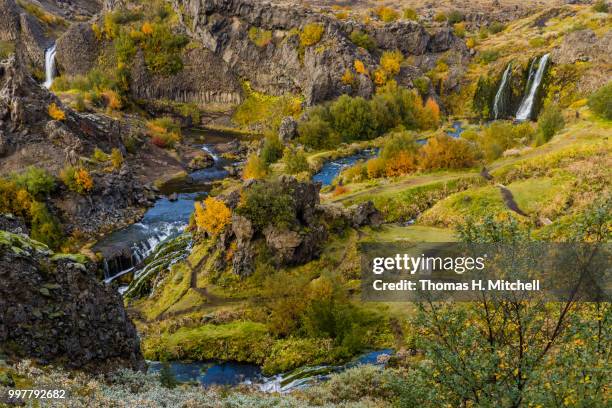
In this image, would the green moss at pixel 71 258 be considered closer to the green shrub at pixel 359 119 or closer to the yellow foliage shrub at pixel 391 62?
the green shrub at pixel 359 119

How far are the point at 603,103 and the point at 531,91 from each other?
4530 cm

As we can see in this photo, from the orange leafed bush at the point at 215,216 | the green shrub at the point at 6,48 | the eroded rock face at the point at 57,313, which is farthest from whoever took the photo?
the green shrub at the point at 6,48

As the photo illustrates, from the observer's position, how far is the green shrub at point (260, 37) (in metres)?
121

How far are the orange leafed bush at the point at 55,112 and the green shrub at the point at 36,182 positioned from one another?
48.3 ft

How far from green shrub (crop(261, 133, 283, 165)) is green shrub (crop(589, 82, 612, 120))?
4567 cm

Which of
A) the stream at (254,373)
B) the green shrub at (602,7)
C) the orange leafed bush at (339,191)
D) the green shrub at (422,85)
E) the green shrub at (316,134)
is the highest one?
the green shrub at (602,7)

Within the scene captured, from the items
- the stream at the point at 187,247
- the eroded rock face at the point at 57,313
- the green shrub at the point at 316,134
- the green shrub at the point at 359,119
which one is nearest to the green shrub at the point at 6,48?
the stream at the point at 187,247

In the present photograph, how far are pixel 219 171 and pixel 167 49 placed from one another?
196 feet

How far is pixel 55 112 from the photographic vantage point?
67.1m

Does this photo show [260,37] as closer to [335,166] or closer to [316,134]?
[316,134]

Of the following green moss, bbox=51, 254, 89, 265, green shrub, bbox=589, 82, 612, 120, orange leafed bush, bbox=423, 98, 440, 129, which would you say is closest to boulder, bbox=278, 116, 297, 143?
orange leafed bush, bbox=423, 98, 440, 129

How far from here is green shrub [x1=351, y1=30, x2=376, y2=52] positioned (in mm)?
118000

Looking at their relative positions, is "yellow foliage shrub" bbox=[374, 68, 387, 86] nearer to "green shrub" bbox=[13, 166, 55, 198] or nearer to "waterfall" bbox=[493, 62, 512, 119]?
"waterfall" bbox=[493, 62, 512, 119]

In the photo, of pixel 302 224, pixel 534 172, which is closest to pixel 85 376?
pixel 302 224
